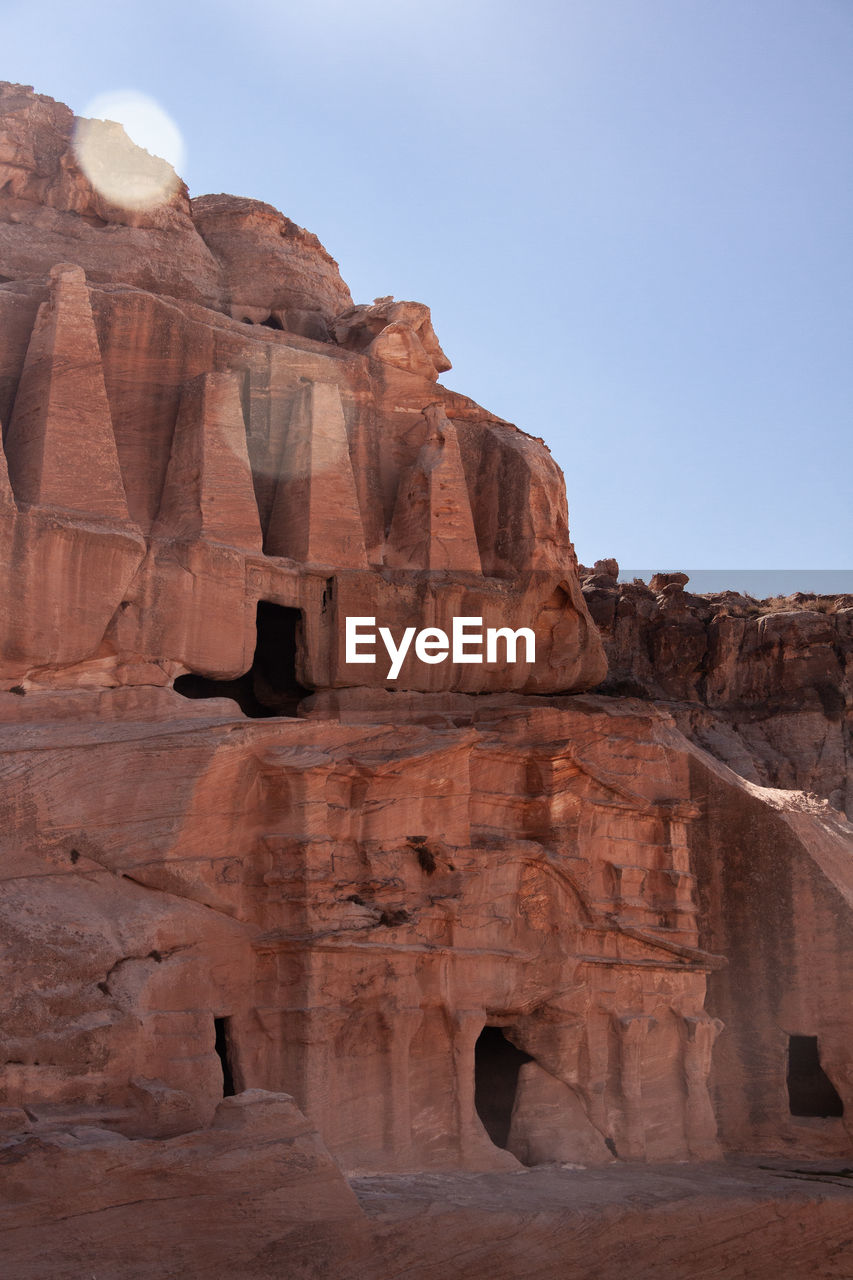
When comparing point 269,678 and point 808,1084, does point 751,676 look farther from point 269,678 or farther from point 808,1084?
point 269,678

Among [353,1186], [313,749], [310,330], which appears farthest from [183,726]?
[310,330]

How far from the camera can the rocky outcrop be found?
1535 inches

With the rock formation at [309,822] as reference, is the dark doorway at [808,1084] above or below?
below

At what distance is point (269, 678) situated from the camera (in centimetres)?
2847

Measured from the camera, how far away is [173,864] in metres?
22.1

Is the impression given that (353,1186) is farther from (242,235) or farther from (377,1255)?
(242,235)

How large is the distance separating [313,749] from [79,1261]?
858 cm

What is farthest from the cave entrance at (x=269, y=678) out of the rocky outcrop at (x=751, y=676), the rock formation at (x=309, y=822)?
the rocky outcrop at (x=751, y=676)

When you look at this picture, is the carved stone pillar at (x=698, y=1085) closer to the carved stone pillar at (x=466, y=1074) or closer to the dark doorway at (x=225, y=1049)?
the carved stone pillar at (x=466, y=1074)

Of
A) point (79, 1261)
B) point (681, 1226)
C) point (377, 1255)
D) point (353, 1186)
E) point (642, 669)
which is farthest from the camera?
point (642, 669)

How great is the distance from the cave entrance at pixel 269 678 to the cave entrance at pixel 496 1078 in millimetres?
6174

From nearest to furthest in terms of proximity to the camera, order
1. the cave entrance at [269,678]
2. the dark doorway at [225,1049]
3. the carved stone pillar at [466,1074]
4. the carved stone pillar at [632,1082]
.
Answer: the dark doorway at [225,1049], the carved stone pillar at [466,1074], the carved stone pillar at [632,1082], the cave entrance at [269,678]

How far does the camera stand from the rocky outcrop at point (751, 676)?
39.0 m

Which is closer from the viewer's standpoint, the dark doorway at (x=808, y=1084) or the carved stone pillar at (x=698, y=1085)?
the carved stone pillar at (x=698, y=1085)
